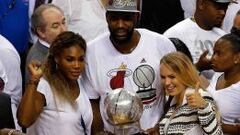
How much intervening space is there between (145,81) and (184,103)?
41 cm

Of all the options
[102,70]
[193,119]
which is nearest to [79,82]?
[102,70]

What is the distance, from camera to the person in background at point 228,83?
206 inches

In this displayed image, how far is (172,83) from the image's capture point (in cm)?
482

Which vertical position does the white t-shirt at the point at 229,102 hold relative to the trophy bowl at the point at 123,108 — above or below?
below

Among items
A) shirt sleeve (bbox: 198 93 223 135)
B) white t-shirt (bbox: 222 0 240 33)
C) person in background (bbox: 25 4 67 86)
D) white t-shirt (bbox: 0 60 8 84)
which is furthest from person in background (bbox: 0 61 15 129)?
white t-shirt (bbox: 222 0 240 33)

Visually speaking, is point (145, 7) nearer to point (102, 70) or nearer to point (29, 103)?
point (102, 70)

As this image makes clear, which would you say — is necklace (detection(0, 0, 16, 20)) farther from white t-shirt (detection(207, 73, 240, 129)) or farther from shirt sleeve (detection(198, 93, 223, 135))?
shirt sleeve (detection(198, 93, 223, 135))

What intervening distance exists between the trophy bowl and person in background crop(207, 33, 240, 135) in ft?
3.83

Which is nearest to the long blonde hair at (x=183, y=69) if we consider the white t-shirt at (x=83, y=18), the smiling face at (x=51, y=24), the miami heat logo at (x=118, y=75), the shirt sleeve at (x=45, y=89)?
the miami heat logo at (x=118, y=75)

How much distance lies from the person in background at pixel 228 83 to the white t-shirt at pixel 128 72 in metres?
0.48

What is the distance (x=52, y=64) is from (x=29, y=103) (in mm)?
406

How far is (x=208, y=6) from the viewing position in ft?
20.1

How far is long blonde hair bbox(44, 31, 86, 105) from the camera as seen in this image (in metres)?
4.81

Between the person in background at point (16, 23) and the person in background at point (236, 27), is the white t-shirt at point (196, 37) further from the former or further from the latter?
the person in background at point (16, 23)
